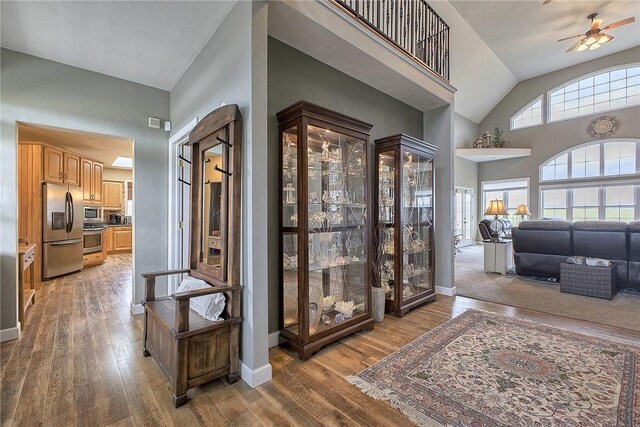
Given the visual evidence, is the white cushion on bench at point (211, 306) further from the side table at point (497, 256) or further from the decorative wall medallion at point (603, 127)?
the decorative wall medallion at point (603, 127)

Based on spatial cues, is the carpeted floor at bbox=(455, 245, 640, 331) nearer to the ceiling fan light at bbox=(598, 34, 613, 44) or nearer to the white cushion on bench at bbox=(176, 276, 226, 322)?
the white cushion on bench at bbox=(176, 276, 226, 322)

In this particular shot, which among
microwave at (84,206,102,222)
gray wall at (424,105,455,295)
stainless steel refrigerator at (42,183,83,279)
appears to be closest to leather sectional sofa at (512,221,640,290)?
gray wall at (424,105,455,295)

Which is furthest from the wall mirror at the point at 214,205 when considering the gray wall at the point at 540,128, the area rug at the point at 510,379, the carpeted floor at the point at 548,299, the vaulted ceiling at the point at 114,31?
the gray wall at the point at 540,128

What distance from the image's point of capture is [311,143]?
8.13 ft

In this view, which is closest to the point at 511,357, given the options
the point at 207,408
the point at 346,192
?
the point at 346,192

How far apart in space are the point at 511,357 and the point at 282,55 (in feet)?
10.8

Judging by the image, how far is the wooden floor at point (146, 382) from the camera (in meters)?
1.63

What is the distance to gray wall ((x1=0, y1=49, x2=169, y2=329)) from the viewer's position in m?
Result: 2.62

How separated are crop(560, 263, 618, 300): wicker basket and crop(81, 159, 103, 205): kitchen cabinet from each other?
29.9 ft

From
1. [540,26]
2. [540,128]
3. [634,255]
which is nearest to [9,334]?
[634,255]

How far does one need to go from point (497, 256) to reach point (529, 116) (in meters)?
6.98

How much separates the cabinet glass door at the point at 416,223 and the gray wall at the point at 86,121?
9.95ft

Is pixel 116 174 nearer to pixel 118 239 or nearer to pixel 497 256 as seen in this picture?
pixel 118 239

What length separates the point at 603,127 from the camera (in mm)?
8133
